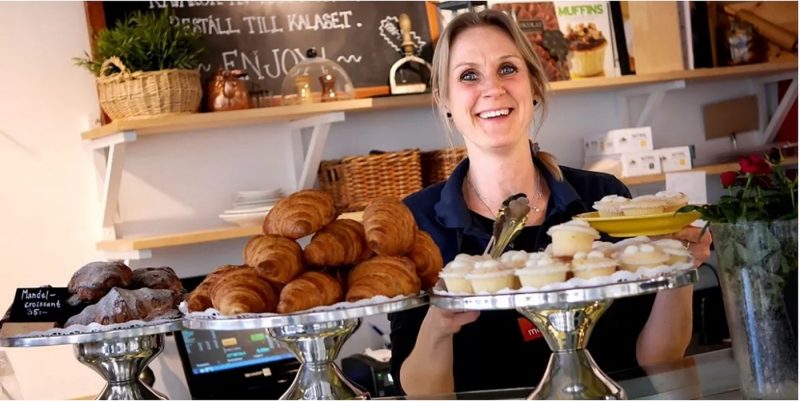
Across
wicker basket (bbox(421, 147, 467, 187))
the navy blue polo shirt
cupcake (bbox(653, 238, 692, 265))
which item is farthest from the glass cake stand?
wicker basket (bbox(421, 147, 467, 187))

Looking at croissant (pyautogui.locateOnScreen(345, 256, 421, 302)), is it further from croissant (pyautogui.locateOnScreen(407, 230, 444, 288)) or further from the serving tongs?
the serving tongs

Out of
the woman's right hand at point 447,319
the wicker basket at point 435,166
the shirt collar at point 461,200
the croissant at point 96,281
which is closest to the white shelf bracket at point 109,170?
the wicker basket at point 435,166

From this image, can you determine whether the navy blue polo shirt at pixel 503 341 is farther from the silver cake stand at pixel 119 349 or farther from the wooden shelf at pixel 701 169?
the wooden shelf at pixel 701 169

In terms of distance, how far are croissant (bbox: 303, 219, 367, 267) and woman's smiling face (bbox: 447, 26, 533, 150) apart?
0.82 metres

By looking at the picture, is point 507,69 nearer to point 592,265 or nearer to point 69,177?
point 592,265

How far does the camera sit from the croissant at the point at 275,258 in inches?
58.2

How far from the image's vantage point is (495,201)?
2441 mm

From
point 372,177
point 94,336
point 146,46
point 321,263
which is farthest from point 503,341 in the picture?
point 146,46

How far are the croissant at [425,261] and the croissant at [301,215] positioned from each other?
0.13 meters

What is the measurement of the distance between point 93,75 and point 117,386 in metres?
1.83

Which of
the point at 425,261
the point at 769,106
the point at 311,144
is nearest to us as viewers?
the point at 425,261

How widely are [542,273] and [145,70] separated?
198 centimetres

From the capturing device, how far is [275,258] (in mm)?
1483

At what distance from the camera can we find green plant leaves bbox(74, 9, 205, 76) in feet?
10.1
